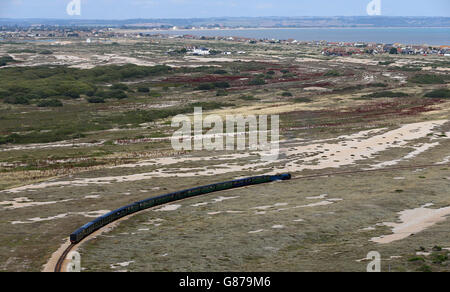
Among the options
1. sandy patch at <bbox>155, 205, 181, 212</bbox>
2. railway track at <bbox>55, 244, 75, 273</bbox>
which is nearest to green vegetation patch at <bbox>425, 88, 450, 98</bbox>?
sandy patch at <bbox>155, 205, 181, 212</bbox>

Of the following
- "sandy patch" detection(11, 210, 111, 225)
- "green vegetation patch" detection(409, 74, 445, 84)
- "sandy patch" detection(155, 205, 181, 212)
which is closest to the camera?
"sandy patch" detection(11, 210, 111, 225)

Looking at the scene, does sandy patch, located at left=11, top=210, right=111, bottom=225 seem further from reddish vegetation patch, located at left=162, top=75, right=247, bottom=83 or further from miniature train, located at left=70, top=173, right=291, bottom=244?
reddish vegetation patch, located at left=162, top=75, right=247, bottom=83

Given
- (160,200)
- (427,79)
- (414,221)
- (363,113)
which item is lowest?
(160,200)

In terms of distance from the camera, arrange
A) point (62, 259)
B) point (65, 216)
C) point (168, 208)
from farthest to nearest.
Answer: point (168, 208) < point (65, 216) < point (62, 259)

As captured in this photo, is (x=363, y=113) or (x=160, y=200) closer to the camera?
(x=160, y=200)

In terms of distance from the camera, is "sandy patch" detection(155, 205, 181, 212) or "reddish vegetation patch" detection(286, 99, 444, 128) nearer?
"sandy patch" detection(155, 205, 181, 212)

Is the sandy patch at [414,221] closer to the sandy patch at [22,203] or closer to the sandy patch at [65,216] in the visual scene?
the sandy patch at [65,216]

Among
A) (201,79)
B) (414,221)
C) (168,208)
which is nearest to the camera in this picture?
(414,221)

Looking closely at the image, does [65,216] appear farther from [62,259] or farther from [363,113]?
[363,113]

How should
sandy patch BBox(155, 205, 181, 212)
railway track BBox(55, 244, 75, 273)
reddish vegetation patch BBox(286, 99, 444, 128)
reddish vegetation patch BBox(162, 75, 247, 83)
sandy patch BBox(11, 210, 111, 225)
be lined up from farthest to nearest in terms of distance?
reddish vegetation patch BBox(162, 75, 247, 83) < reddish vegetation patch BBox(286, 99, 444, 128) < sandy patch BBox(155, 205, 181, 212) < sandy patch BBox(11, 210, 111, 225) < railway track BBox(55, 244, 75, 273)

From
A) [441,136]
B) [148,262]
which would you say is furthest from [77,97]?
[148,262]

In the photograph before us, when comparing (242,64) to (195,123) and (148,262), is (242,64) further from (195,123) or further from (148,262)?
(148,262)

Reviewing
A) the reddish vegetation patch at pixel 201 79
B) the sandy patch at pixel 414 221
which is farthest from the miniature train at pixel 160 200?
the reddish vegetation patch at pixel 201 79

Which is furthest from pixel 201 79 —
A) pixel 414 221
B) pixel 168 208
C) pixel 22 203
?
pixel 414 221
